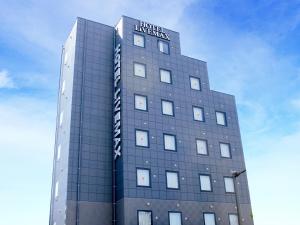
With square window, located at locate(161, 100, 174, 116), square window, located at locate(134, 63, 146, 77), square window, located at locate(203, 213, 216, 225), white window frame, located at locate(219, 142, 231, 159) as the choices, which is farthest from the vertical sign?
white window frame, located at locate(219, 142, 231, 159)

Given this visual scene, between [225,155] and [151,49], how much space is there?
16505 millimetres

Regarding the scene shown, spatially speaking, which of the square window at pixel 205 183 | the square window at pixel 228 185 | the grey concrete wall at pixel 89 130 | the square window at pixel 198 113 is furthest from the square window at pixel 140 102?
the square window at pixel 228 185

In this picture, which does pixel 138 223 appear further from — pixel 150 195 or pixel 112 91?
pixel 112 91

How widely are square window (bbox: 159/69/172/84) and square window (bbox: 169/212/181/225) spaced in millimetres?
16222

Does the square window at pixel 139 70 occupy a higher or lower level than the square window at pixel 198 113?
higher

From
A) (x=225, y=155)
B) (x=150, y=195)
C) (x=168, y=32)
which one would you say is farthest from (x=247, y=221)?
(x=168, y=32)

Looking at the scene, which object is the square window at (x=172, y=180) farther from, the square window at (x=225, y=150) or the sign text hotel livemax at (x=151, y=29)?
the sign text hotel livemax at (x=151, y=29)

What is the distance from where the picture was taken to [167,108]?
141ft

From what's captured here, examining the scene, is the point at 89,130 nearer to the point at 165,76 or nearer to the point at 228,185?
the point at 165,76

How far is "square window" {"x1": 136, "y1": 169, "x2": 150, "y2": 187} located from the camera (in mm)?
36956

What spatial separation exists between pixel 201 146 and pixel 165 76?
989 centimetres

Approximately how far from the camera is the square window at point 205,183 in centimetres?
4091

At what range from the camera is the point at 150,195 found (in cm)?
3678

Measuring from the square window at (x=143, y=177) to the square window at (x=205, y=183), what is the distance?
708 centimetres
